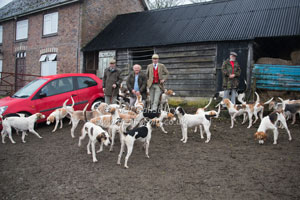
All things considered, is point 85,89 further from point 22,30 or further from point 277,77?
point 22,30

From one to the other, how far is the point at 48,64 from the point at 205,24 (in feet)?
37.2

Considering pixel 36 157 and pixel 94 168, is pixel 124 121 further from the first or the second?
pixel 36 157

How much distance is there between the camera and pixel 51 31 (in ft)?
55.3

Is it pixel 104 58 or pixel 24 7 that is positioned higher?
pixel 24 7

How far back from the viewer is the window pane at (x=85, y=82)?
850 centimetres

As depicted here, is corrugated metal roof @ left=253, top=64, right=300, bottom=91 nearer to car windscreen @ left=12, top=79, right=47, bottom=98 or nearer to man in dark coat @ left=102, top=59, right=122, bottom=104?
man in dark coat @ left=102, top=59, right=122, bottom=104

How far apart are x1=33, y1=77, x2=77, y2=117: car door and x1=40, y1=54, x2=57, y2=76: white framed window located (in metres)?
9.24

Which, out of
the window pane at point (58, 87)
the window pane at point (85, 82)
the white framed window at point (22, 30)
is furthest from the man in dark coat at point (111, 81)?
the white framed window at point (22, 30)

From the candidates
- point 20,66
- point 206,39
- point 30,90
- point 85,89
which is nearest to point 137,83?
point 85,89

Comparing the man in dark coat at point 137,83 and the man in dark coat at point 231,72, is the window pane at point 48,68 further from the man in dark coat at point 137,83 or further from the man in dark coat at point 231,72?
the man in dark coat at point 231,72

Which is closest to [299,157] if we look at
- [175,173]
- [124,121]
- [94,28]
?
[175,173]

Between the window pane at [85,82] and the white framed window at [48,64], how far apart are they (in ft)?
29.3

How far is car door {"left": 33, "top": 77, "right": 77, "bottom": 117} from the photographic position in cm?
744

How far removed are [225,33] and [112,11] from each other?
9675 millimetres
